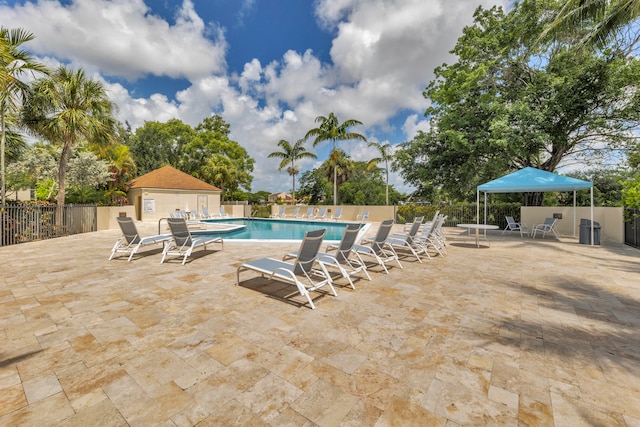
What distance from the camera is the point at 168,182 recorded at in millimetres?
24047

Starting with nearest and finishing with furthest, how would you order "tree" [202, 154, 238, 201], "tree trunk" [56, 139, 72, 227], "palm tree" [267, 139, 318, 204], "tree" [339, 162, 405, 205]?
"tree trunk" [56, 139, 72, 227] < "tree" [202, 154, 238, 201] < "palm tree" [267, 139, 318, 204] < "tree" [339, 162, 405, 205]

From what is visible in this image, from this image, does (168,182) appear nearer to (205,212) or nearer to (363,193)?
(205,212)

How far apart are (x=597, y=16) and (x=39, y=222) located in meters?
22.3

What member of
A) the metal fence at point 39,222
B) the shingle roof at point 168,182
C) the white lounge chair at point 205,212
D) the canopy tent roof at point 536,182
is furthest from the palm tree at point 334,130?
the metal fence at point 39,222

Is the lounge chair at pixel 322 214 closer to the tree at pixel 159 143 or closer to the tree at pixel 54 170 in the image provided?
the tree at pixel 54 170

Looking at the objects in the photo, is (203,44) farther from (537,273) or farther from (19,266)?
(537,273)

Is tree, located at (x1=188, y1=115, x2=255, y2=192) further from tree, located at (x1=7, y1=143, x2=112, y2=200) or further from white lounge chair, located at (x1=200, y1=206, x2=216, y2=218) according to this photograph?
tree, located at (x1=7, y1=143, x2=112, y2=200)

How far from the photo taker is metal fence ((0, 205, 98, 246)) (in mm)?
9547

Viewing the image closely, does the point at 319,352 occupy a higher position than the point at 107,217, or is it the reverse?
the point at 107,217

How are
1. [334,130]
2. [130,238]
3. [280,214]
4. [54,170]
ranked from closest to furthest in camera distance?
[130,238] → [54,170] → [334,130] → [280,214]

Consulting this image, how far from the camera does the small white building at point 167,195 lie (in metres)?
22.7

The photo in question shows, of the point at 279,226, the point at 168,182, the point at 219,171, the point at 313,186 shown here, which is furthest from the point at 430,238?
the point at 313,186

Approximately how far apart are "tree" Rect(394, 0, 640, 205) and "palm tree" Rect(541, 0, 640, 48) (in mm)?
1988

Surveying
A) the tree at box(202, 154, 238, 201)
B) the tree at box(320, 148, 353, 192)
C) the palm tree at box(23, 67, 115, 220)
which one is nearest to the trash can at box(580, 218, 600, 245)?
the palm tree at box(23, 67, 115, 220)
